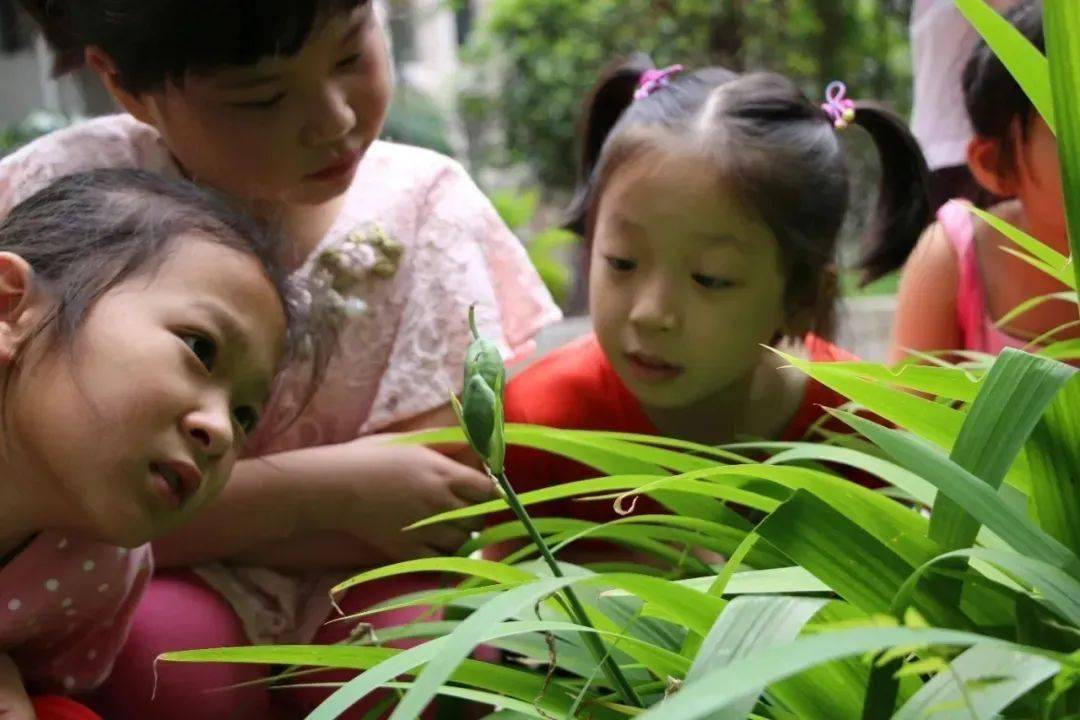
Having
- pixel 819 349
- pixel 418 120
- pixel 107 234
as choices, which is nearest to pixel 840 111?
pixel 819 349

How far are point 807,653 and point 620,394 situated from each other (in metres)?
0.87

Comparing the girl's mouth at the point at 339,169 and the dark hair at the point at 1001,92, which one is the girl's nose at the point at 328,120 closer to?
the girl's mouth at the point at 339,169

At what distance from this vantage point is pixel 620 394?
1.25m

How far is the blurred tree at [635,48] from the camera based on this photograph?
144 inches

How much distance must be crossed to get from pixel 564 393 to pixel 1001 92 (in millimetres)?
584

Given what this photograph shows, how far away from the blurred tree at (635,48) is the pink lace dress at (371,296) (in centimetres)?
224

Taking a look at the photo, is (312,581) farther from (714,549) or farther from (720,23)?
(720,23)

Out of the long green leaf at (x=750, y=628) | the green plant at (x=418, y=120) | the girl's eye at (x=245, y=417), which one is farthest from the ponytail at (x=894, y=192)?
the green plant at (x=418, y=120)

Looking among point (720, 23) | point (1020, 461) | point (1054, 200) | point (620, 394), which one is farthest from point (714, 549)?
point (720, 23)

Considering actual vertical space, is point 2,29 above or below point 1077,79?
below

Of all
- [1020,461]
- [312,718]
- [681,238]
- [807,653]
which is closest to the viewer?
[807,653]

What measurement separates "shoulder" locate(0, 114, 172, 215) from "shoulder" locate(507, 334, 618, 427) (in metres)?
0.40

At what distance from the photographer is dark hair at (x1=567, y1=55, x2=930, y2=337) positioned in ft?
3.72

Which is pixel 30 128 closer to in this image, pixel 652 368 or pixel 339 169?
pixel 339 169
